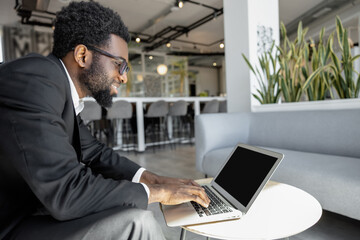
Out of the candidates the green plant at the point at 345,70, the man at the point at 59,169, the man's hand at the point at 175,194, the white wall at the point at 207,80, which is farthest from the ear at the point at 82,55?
the white wall at the point at 207,80

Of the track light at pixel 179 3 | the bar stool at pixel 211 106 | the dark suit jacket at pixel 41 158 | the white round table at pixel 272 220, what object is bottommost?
the white round table at pixel 272 220

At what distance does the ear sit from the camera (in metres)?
0.80

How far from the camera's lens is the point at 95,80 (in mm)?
847

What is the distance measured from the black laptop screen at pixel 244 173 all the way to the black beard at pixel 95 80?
613 mm

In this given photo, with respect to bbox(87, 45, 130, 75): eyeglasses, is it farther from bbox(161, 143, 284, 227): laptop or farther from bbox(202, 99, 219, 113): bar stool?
bbox(202, 99, 219, 113): bar stool

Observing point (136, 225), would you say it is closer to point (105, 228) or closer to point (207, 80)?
point (105, 228)

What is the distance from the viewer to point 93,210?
24.0 inches

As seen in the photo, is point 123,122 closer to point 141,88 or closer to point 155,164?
point 155,164

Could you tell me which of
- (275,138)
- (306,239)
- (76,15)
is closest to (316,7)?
(275,138)

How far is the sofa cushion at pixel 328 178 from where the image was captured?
126cm

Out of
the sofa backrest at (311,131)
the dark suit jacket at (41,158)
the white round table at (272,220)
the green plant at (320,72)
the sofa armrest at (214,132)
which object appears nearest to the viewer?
the dark suit jacket at (41,158)

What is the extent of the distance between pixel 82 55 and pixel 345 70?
2.05 m

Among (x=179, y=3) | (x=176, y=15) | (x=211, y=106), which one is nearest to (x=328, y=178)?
(x=211, y=106)

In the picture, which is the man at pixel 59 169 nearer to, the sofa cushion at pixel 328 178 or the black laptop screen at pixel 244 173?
the black laptop screen at pixel 244 173
